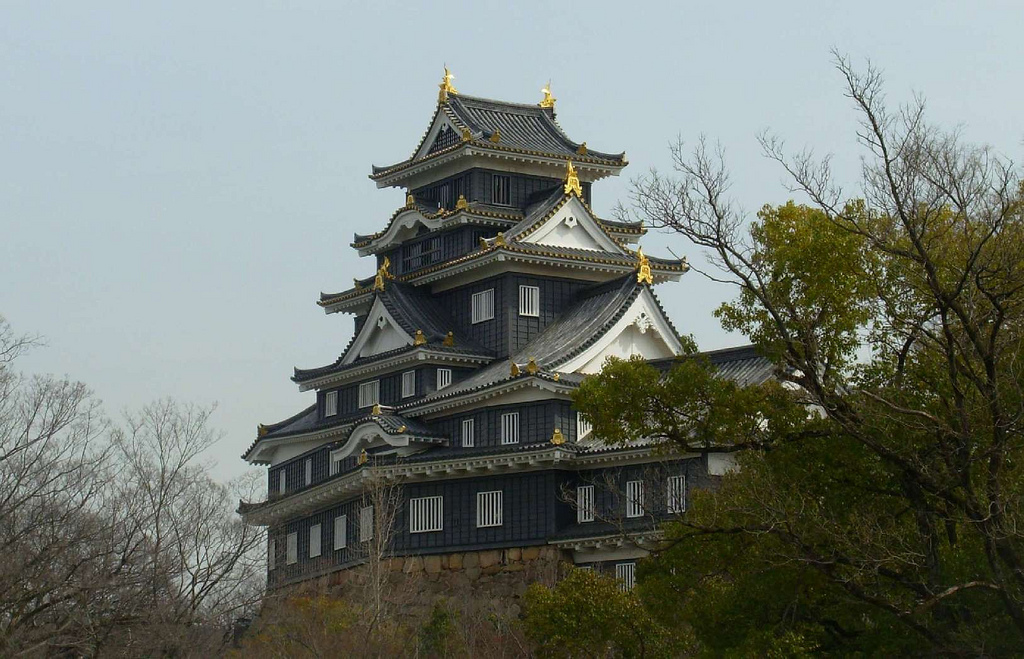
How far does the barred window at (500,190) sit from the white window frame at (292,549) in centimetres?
1269

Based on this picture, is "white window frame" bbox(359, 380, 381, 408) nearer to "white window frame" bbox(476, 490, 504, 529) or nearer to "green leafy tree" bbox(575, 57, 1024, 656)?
"white window frame" bbox(476, 490, 504, 529)

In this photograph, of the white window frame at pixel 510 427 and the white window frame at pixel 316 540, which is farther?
the white window frame at pixel 316 540

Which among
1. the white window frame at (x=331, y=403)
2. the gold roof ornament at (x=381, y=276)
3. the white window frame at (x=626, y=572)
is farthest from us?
the white window frame at (x=331, y=403)

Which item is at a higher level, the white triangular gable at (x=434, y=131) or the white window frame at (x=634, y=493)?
the white triangular gable at (x=434, y=131)

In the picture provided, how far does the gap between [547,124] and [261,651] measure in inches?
930

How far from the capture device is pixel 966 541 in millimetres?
23344

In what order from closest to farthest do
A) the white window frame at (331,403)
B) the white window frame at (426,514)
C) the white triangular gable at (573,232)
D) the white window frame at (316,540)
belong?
the white window frame at (426,514) < the white triangular gable at (573,232) < the white window frame at (316,540) < the white window frame at (331,403)

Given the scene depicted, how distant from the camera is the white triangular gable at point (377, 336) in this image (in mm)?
50938

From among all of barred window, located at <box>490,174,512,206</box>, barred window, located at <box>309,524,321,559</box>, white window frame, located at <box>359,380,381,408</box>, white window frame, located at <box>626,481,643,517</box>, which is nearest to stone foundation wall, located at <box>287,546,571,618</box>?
white window frame, located at <box>626,481,643,517</box>

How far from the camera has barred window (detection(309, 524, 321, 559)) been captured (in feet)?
171

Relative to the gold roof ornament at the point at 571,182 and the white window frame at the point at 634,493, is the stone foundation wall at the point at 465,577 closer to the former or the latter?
the white window frame at the point at 634,493

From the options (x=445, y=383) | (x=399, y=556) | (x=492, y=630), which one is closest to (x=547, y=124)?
(x=445, y=383)

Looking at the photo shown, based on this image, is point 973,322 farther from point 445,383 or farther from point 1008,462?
point 445,383

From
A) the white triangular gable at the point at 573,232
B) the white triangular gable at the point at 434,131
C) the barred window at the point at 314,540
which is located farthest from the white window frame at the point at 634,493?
the white triangular gable at the point at 434,131
